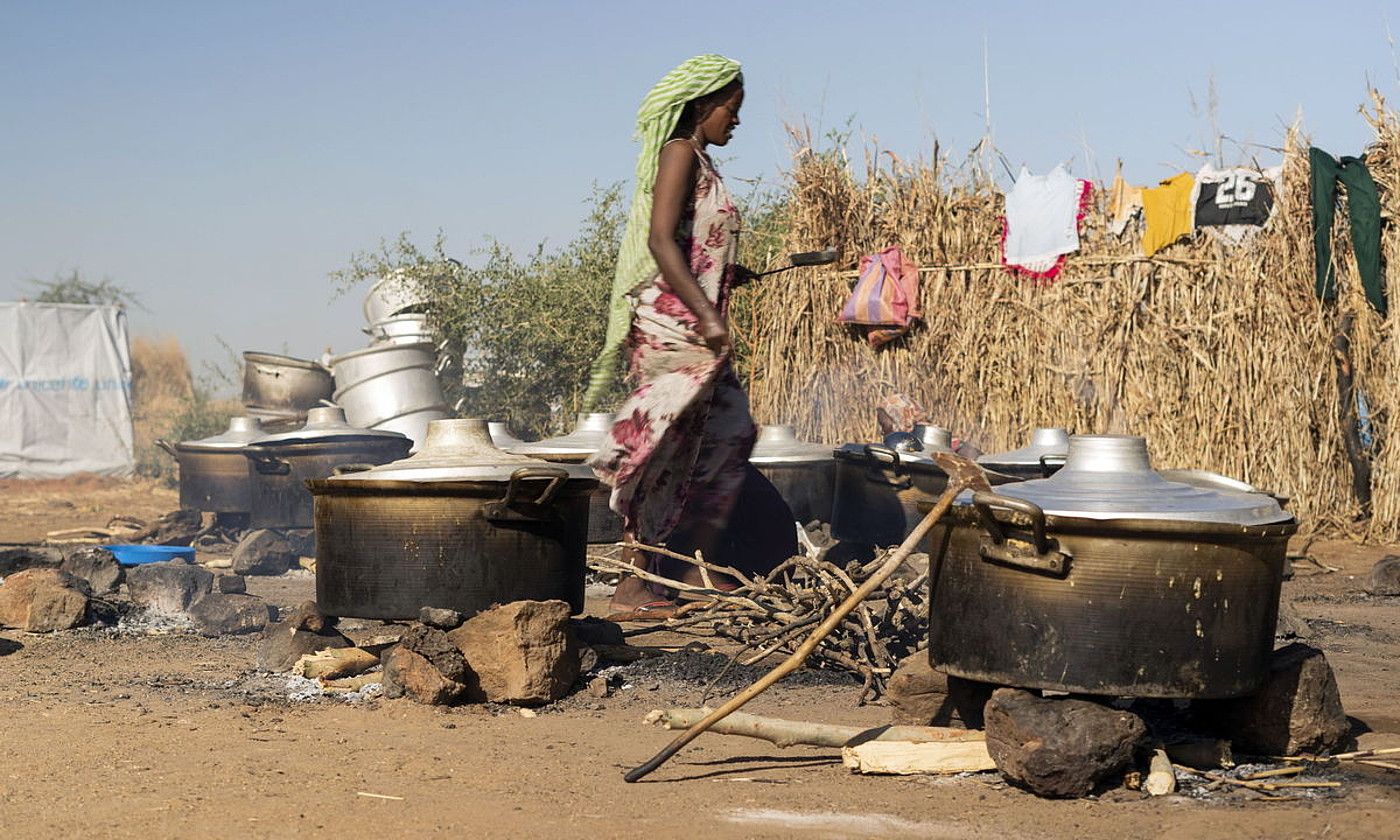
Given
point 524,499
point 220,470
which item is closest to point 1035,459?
point 524,499

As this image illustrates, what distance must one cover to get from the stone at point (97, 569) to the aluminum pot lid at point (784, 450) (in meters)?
3.09

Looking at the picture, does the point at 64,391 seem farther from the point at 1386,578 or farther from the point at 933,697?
the point at 933,697

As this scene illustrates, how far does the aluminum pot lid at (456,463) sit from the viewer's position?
4188mm

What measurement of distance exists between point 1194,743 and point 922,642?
140 cm

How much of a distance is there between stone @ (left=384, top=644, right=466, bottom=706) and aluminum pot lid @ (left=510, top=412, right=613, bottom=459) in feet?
8.16

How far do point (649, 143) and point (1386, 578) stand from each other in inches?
168

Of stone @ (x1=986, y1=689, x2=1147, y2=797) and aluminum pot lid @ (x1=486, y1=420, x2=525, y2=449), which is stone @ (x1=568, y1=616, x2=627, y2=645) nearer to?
stone @ (x1=986, y1=689, x2=1147, y2=797)

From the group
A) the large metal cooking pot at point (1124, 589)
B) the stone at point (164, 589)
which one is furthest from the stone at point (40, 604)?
the large metal cooking pot at point (1124, 589)

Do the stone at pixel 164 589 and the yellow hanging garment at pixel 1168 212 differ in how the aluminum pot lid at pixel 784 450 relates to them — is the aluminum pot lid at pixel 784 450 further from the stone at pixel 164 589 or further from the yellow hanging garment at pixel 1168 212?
the yellow hanging garment at pixel 1168 212

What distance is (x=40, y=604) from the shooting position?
18.1ft

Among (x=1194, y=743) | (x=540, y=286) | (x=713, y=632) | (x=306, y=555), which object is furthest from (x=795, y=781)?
(x=540, y=286)

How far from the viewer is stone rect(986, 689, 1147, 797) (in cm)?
291

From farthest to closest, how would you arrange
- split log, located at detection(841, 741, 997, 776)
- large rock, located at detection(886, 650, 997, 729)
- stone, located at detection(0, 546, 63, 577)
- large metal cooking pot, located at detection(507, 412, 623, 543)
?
large metal cooking pot, located at detection(507, 412, 623, 543)
stone, located at detection(0, 546, 63, 577)
large rock, located at detection(886, 650, 997, 729)
split log, located at detection(841, 741, 997, 776)

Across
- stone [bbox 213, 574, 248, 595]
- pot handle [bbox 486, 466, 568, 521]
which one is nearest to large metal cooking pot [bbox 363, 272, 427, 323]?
stone [bbox 213, 574, 248, 595]
